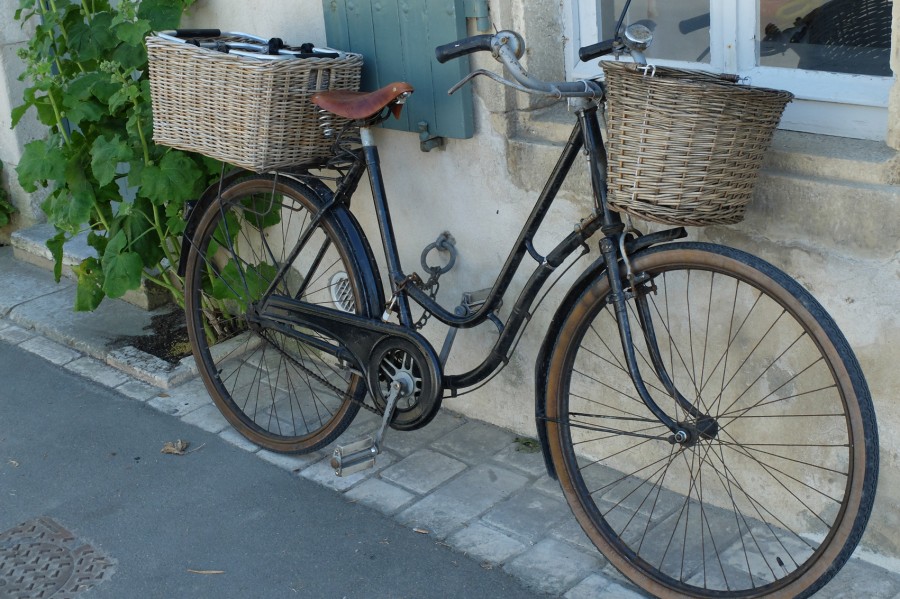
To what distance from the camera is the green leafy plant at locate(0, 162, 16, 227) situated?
677 centimetres

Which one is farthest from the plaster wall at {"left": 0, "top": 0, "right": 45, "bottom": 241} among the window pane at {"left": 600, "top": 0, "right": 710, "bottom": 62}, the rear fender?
the window pane at {"left": 600, "top": 0, "right": 710, "bottom": 62}

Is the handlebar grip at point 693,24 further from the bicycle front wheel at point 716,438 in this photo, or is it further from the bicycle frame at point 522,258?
the bicycle front wheel at point 716,438

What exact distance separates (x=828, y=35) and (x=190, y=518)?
264 cm

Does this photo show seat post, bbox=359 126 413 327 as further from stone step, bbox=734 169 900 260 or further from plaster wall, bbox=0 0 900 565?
stone step, bbox=734 169 900 260

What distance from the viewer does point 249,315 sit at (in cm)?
420

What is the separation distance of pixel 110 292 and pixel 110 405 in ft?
1.68

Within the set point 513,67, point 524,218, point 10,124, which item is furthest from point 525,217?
point 10,124

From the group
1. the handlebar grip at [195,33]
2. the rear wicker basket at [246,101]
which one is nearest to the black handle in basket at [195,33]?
the handlebar grip at [195,33]

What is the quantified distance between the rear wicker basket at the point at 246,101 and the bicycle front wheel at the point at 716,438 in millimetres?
1214

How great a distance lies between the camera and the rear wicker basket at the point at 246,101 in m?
3.59

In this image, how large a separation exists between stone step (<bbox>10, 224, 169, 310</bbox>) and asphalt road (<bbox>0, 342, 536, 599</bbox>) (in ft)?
3.24

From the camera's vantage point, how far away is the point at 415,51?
3.85m

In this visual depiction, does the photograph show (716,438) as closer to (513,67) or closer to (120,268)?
(513,67)

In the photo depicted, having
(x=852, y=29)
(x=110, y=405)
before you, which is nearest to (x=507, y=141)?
(x=852, y=29)
